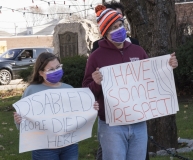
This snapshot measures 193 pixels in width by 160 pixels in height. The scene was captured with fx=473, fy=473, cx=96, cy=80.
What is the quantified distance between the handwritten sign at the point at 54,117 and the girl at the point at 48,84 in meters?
0.07

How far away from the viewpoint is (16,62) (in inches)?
849

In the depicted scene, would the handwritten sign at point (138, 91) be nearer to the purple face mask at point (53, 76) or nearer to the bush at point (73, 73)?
the purple face mask at point (53, 76)

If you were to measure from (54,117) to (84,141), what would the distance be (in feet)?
13.8

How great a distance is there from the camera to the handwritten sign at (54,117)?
4.05 meters

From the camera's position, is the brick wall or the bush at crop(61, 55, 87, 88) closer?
the bush at crop(61, 55, 87, 88)

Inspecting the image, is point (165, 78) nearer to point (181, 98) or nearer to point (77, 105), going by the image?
point (77, 105)

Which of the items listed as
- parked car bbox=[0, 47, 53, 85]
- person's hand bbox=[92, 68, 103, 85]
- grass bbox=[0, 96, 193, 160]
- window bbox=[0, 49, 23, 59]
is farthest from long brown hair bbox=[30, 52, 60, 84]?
window bbox=[0, 49, 23, 59]

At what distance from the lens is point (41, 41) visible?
6869cm

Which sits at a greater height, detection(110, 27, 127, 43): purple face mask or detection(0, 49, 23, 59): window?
detection(110, 27, 127, 43): purple face mask

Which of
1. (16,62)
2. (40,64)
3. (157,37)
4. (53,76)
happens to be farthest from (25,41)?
(53,76)

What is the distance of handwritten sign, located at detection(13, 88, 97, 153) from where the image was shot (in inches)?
159

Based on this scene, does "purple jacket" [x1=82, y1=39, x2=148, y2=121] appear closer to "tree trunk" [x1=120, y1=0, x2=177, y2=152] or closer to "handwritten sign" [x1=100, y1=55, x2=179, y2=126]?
"handwritten sign" [x1=100, y1=55, x2=179, y2=126]

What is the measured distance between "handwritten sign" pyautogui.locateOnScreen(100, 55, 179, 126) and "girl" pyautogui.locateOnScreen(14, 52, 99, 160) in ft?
0.60

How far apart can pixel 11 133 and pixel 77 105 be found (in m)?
5.39
